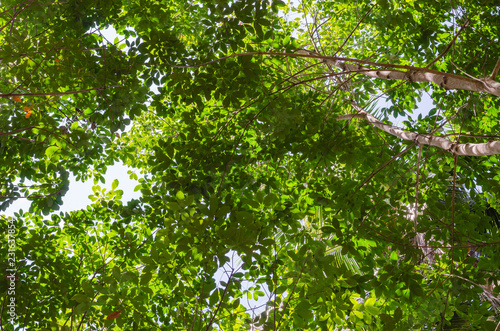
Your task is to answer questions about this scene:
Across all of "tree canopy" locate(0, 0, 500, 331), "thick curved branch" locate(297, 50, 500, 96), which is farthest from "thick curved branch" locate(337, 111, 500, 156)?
"thick curved branch" locate(297, 50, 500, 96)

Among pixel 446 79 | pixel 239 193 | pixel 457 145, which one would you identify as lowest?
pixel 457 145

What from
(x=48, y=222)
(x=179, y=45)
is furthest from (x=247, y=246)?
(x=48, y=222)

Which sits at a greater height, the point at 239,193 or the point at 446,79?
the point at 239,193

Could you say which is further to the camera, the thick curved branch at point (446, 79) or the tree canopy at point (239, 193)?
the tree canopy at point (239, 193)

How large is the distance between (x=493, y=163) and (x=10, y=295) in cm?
389

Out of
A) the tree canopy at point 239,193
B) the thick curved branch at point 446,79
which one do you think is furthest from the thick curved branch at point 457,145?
the thick curved branch at point 446,79

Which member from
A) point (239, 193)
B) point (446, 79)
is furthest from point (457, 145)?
point (239, 193)

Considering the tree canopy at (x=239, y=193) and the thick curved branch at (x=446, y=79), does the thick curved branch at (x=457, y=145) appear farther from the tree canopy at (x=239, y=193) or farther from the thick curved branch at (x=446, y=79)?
the thick curved branch at (x=446, y=79)

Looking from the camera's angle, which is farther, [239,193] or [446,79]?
[239,193]

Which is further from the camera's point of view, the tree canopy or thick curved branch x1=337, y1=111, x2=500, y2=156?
the tree canopy

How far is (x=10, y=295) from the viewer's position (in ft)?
7.39

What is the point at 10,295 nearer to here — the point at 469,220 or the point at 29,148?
the point at 29,148

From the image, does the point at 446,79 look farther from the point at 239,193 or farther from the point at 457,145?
the point at 239,193

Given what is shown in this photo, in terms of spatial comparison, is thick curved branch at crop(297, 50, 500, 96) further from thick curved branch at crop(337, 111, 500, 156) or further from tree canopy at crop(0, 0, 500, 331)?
thick curved branch at crop(337, 111, 500, 156)
